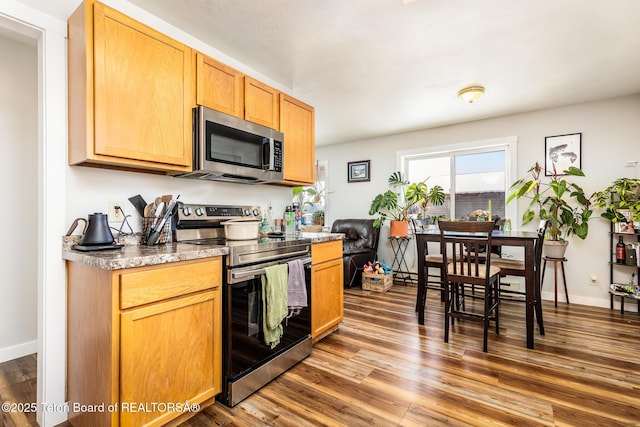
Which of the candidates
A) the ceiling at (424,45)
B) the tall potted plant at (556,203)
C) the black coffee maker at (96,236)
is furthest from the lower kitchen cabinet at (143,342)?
the tall potted plant at (556,203)

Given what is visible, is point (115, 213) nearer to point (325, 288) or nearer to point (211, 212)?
point (211, 212)

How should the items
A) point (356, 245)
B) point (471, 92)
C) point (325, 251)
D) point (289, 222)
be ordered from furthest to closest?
1. point (356, 245)
2. point (471, 92)
3. point (289, 222)
4. point (325, 251)

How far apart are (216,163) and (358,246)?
3.29 m

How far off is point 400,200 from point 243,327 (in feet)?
12.7

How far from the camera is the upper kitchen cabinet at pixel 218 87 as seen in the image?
1.97 m

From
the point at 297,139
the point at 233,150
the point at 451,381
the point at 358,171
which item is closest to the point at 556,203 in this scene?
the point at 451,381

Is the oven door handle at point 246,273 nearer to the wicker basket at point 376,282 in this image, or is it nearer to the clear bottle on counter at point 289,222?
the clear bottle on counter at point 289,222

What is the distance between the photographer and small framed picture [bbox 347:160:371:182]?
5375mm

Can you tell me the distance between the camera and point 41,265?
1.56m

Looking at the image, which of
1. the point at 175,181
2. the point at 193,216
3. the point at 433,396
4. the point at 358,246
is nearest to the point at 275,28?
the point at 175,181

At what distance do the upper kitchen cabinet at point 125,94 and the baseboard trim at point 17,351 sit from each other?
68.3 inches

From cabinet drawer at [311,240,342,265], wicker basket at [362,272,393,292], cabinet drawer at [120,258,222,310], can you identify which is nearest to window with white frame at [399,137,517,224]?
wicker basket at [362,272,393,292]

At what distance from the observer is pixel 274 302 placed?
1.87m

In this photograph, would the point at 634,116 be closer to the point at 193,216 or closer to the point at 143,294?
the point at 193,216
